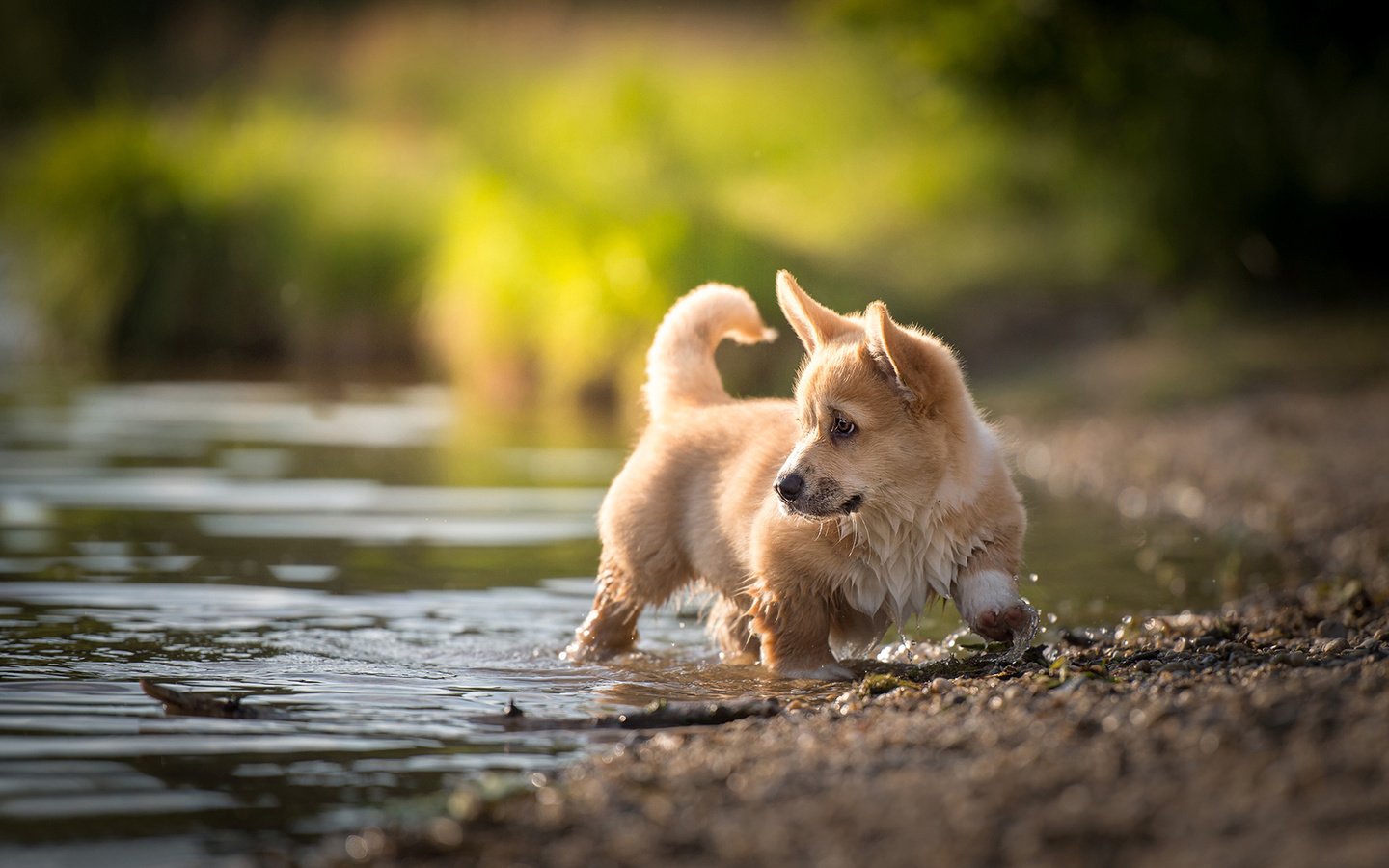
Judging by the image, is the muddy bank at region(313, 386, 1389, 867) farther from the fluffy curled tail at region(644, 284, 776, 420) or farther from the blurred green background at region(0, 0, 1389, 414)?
the blurred green background at region(0, 0, 1389, 414)

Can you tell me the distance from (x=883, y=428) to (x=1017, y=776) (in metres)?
1.83

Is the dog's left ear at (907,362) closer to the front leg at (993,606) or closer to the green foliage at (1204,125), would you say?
the front leg at (993,606)

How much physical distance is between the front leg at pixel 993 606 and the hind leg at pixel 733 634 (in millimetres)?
804

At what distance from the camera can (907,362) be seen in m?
4.84

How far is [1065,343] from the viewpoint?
12875 millimetres

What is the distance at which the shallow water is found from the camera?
3520 mm

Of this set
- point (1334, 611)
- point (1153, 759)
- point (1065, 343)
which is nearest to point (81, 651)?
point (1153, 759)

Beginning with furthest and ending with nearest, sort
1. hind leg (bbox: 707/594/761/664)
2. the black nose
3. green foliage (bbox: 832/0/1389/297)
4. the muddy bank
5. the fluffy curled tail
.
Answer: green foliage (bbox: 832/0/1389/297) < the fluffy curled tail < hind leg (bbox: 707/594/761/664) < the black nose < the muddy bank

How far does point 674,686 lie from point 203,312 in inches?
524

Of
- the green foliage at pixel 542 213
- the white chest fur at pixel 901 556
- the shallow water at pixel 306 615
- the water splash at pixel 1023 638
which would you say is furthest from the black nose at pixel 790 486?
the green foliage at pixel 542 213

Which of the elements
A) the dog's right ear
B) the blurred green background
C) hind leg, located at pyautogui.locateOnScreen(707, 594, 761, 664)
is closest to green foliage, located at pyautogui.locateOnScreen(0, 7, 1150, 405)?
the blurred green background

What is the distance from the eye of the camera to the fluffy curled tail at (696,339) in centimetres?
574

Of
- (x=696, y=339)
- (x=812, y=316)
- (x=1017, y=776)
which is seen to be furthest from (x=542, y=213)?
(x=1017, y=776)

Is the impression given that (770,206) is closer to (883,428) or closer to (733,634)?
(733,634)
